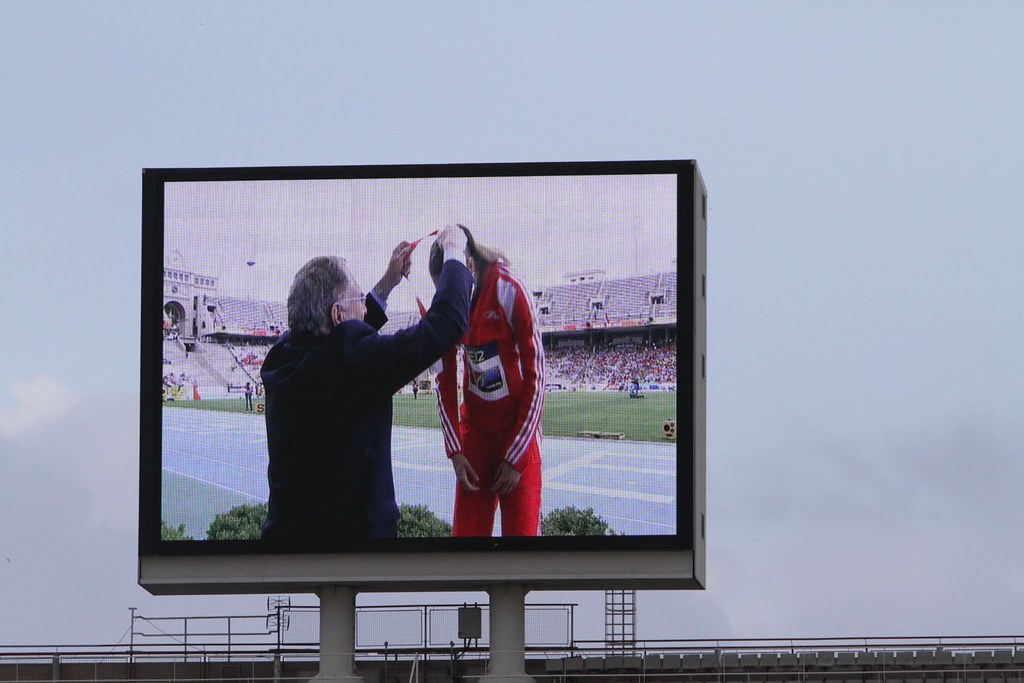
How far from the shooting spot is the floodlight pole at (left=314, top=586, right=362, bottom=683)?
4419 centimetres

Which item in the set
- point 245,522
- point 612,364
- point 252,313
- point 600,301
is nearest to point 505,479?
point 612,364

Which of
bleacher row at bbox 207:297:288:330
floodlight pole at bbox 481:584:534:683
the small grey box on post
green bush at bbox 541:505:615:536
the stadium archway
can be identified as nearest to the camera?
green bush at bbox 541:505:615:536

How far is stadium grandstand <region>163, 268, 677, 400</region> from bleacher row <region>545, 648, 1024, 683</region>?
20.5 ft

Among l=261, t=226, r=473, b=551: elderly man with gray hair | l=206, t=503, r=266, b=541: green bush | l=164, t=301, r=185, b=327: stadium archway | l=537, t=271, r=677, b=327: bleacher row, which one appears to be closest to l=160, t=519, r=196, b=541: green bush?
l=206, t=503, r=266, b=541: green bush

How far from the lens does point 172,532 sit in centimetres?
4334

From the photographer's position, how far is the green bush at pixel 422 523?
4281cm

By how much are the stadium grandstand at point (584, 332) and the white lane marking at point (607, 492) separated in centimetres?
189

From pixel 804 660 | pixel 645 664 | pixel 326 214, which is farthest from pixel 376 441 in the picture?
pixel 804 660

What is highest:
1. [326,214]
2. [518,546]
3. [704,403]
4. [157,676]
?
[326,214]

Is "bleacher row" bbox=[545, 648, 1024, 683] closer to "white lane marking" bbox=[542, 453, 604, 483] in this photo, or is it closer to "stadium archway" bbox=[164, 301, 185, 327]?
"white lane marking" bbox=[542, 453, 604, 483]

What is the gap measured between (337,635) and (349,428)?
438 centimetres

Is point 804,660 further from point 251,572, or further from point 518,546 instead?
point 251,572

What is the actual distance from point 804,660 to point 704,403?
249 inches

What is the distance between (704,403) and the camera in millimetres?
43844
